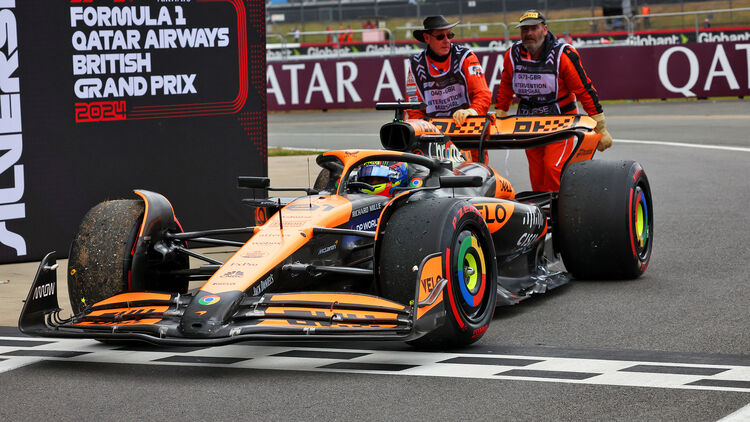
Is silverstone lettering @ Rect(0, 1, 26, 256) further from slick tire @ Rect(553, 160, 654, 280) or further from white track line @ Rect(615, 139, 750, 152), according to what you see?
white track line @ Rect(615, 139, 750, 152)

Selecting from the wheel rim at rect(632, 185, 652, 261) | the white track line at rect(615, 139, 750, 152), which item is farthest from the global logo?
the white track line at rect(615, 139, 750, 152)

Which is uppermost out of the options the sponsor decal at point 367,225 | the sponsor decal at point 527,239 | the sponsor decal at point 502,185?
the sponsor decal at point 502,185

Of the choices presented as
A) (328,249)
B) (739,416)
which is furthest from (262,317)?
(739,416)

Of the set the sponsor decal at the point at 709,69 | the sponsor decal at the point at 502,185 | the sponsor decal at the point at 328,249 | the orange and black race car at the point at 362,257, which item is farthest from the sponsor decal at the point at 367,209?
the sponsor decal at the point at 709,69

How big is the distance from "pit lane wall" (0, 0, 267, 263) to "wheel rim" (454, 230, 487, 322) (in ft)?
13.6

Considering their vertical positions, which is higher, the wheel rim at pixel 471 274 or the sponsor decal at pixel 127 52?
the sponsor decal at pixel 127 52

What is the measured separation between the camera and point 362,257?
23.6ft

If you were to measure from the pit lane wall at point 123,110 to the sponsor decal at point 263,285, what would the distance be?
4.01 m

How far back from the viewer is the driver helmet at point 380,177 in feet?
24.9

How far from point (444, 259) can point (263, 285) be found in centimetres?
97

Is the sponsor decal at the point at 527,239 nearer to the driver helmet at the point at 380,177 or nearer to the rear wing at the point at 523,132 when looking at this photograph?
the driver helmet at the point at 380,177

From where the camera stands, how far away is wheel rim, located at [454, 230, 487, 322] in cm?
645

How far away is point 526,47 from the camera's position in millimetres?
9898

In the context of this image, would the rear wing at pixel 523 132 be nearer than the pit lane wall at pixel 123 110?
Yes
